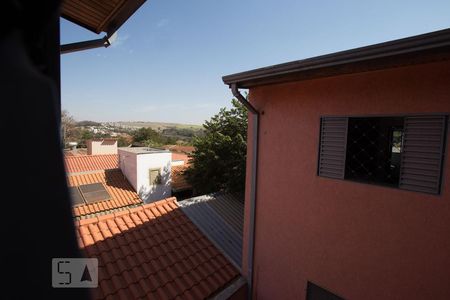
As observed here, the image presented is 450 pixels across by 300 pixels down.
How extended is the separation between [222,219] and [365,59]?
5.74m

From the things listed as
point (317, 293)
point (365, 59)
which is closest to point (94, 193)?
point (317, 293)

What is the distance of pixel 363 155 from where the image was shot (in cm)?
380

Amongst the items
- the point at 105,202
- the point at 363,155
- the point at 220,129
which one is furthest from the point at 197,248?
the point at 220,129

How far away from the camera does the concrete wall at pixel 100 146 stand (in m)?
26.6

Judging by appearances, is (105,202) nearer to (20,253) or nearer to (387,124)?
(387,124)

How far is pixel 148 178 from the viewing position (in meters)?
13.1

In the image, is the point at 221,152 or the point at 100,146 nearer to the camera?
the point at 221,152

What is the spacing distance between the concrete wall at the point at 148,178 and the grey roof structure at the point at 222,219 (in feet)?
14.6

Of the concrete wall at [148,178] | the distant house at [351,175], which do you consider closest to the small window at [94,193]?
the concrete wall at [148,178]

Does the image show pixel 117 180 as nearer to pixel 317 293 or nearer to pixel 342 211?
pixel 317 293

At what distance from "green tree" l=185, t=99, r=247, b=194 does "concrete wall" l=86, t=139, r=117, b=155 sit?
1746cm

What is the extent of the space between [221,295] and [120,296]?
1613 millimetres

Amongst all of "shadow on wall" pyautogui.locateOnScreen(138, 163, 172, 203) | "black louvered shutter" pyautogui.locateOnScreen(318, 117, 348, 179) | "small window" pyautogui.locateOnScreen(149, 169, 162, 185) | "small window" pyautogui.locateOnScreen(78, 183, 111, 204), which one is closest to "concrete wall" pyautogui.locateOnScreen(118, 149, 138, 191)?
"shadow on wall" pyautogui.locateOnScreen(138, 163, 172, 203)

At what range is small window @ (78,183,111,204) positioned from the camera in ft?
36.3
